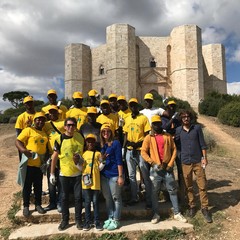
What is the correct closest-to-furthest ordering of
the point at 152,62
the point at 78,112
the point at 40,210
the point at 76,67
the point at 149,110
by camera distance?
the point at 40,210
the point at 78,112
the point at 149,110
the point at 152,62
the point at 76,67

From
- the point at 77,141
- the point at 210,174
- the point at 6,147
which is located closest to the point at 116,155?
the point at 77,141

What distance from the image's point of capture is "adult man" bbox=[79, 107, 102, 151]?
4.33 meters

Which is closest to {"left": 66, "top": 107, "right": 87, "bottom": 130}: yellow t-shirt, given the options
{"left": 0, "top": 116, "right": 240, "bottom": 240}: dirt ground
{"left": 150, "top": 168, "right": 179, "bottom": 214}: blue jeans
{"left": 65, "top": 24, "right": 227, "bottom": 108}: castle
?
{"left": 150, "top": 168, "right": 179, "bottom": 214}: blue jeans

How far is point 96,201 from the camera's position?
157 inches

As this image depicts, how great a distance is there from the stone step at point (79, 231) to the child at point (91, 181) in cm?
17

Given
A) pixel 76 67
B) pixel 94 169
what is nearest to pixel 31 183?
pixel 94 169

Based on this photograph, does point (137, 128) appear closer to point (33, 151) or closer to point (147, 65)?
point (33, 151)

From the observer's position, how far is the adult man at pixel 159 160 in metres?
4.22

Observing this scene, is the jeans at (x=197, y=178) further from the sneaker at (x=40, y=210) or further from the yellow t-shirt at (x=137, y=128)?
the sneaker at (x=40, y=210)

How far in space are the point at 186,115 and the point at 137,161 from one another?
3.76ft

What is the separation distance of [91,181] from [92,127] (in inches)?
35.4

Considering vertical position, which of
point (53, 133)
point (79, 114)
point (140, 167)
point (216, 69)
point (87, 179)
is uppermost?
point (216, 69)

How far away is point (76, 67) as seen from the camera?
36.8m

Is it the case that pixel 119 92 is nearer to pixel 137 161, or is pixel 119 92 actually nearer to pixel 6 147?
pixel 6 147
